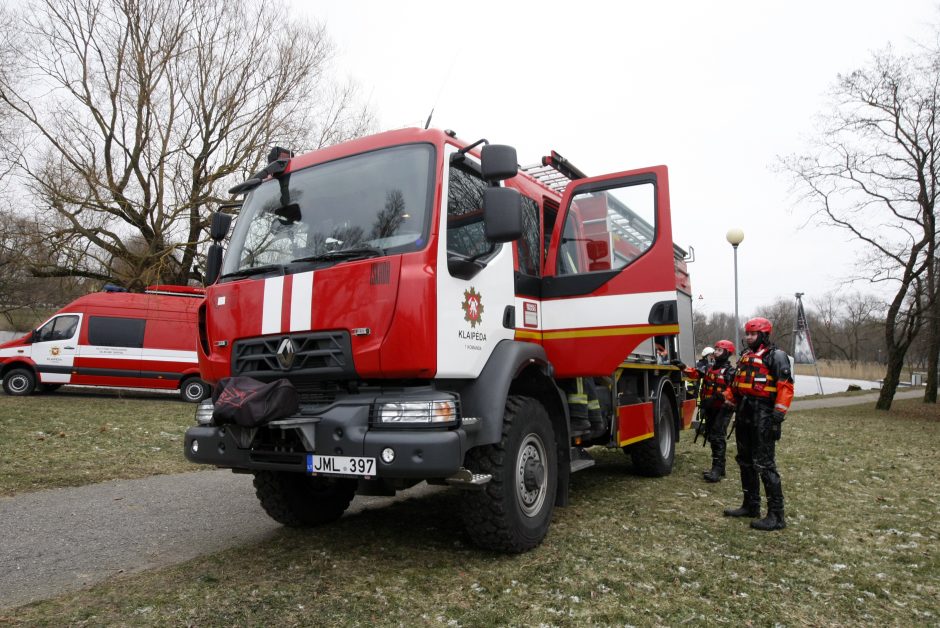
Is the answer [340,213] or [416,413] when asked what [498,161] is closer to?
[340,213]

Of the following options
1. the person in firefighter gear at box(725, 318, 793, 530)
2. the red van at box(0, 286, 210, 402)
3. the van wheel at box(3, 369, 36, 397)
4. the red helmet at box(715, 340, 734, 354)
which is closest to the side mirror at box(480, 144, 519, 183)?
the person in firefighter gear at box(725, 318, 793, 530)

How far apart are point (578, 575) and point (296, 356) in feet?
7.50

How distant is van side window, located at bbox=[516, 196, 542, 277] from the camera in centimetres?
523

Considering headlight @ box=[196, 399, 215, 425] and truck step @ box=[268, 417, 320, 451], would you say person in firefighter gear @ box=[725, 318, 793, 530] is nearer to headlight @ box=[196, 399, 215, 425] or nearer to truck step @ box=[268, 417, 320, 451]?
truck step @ box=[268, 417, 320, 451]

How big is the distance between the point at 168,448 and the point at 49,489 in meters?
2.66

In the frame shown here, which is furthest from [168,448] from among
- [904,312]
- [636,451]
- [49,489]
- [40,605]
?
[904,312]

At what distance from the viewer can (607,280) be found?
539 cm

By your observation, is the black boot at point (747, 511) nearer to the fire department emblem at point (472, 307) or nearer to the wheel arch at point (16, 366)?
the fire department emblem at point (472, 307)

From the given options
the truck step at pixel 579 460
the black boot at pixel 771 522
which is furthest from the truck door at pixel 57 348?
the black boot at pixel 771 522

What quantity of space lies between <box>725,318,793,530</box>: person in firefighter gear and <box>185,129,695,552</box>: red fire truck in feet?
3.25

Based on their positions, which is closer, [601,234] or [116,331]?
[601,234]

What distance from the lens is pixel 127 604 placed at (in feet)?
11.7

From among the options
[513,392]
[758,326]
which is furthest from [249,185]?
[758,326]

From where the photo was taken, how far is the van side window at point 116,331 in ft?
52.7
